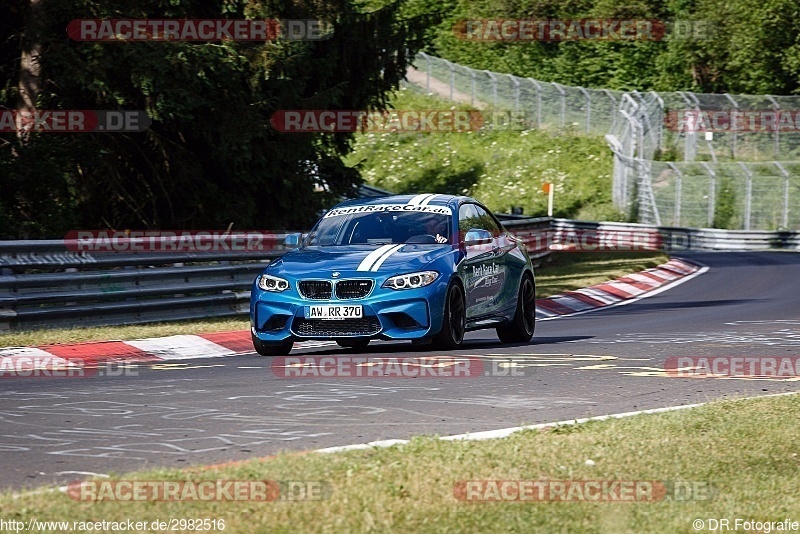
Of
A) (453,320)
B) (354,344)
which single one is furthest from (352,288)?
(354,344)

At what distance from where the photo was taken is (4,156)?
20625mm

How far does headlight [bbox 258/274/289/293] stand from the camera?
12945 mm

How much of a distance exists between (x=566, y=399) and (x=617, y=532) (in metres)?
4.23

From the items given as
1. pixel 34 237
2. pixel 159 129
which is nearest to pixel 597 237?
pixel 159 129

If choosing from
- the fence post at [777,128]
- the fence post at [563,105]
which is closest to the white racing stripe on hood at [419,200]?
the fence post at [777,128]

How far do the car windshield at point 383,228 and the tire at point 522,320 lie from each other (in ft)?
4.92

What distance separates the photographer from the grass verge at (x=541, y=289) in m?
14.4

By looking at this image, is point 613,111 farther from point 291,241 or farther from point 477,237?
point 291,241

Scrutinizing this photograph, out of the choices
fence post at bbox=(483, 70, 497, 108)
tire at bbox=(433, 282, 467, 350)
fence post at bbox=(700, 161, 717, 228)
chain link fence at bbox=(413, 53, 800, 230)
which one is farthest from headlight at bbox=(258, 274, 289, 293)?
fence post at bbox=(483, 70, 497, 108)

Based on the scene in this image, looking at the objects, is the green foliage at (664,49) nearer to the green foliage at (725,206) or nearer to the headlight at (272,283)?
the green foliage at (725,206)

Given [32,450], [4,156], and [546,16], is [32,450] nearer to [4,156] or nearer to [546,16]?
[4,156]

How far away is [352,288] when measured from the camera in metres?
12.7

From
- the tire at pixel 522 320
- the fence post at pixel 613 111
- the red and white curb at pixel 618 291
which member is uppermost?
the fence post at pixel 613 111

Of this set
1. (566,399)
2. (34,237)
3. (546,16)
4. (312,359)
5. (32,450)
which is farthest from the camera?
(546,16)
